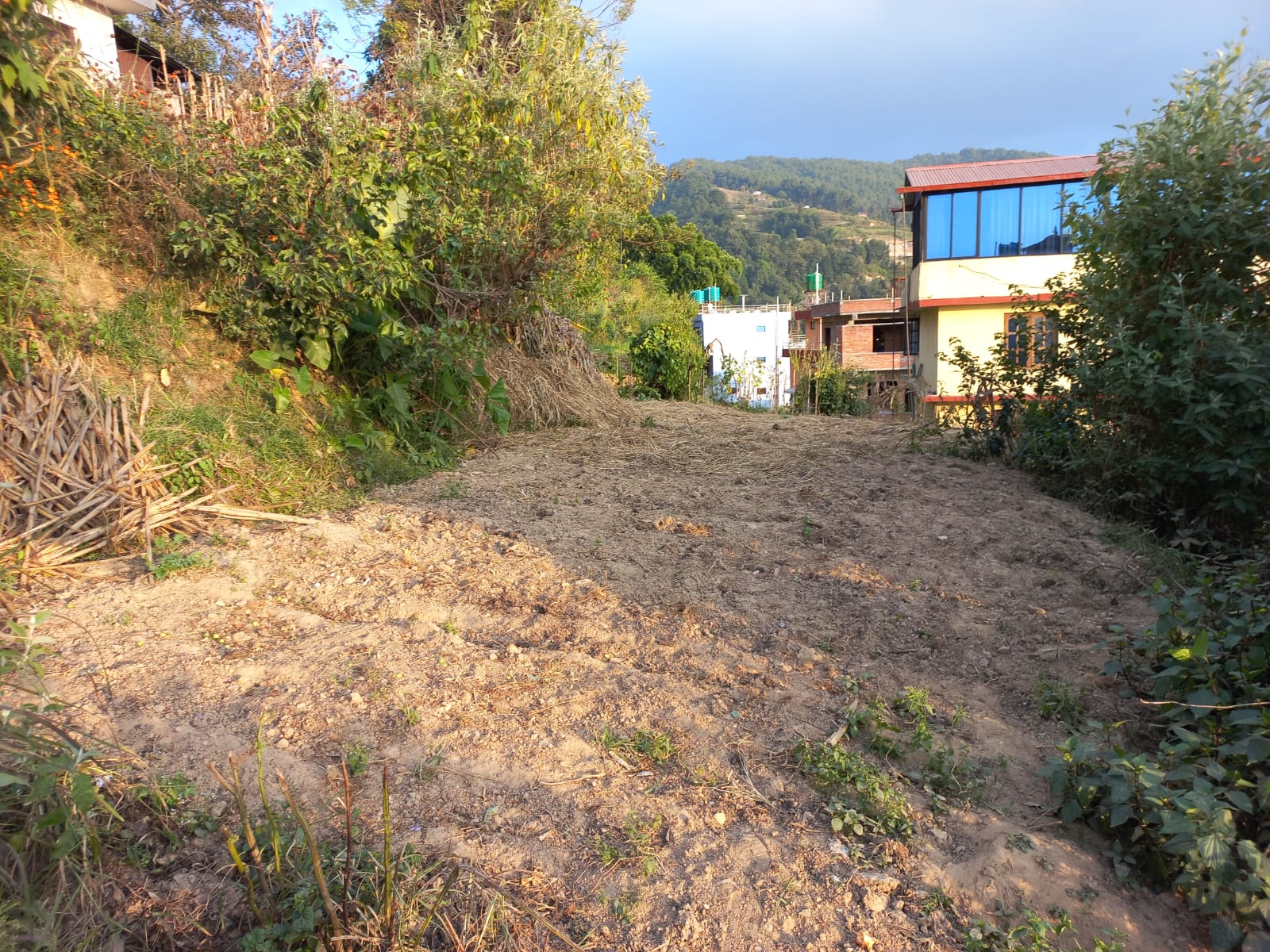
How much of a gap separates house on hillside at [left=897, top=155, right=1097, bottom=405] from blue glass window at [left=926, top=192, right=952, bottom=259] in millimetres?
18

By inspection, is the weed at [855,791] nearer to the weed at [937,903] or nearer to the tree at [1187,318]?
the weed at [937,903]

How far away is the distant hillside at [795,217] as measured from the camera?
6912 centimetres

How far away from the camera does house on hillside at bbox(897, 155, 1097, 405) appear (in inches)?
702

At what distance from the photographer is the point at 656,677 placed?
3.08 meters

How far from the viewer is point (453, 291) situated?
5.99m

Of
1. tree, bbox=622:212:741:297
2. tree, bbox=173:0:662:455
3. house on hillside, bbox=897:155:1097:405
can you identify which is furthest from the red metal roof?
tree, bbox=622:212:741:297

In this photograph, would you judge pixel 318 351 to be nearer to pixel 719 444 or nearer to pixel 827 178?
pixel 719 444

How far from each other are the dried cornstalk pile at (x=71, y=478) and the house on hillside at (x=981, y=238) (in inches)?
654

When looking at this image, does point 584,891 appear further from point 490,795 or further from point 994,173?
point 994,173

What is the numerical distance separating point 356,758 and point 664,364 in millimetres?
8922

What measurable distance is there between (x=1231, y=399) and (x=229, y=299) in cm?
592

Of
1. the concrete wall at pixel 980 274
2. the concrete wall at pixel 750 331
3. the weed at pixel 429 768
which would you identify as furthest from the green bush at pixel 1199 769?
the concrete wall at pixel 750 331

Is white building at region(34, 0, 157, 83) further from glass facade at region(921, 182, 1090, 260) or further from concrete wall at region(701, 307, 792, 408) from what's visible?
concrete wall at region(701, 307, 792, 408)

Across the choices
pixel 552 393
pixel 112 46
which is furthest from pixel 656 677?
pixel 112 46
